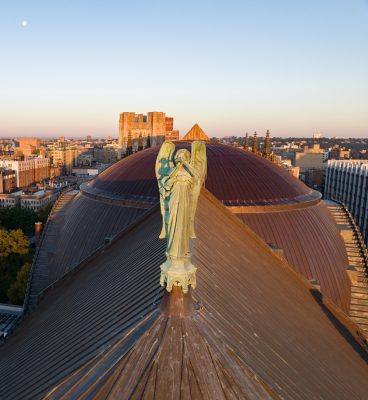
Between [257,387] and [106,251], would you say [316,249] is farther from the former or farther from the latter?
[257,387]

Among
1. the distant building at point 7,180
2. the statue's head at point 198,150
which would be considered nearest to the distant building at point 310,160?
the distant building at point 7,180

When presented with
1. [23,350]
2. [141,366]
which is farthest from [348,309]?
[141,366]

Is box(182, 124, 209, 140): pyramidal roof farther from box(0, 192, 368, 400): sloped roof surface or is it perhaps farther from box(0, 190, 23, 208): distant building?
box(0, 190, 23, 208): distant building

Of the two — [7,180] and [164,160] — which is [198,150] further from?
[7,180]

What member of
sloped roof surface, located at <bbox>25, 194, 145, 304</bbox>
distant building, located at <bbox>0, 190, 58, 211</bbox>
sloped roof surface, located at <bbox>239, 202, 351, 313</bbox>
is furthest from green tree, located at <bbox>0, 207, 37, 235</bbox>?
sloped roof surface, located at <bbox>239, 202, 351, 313</bbox>

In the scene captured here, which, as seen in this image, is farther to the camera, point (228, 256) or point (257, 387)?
point (228, 256)

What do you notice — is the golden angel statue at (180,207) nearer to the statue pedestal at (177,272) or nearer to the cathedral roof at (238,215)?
the statue pedestal at (177,272)

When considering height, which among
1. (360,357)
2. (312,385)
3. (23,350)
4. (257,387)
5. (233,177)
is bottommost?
(360,357)
